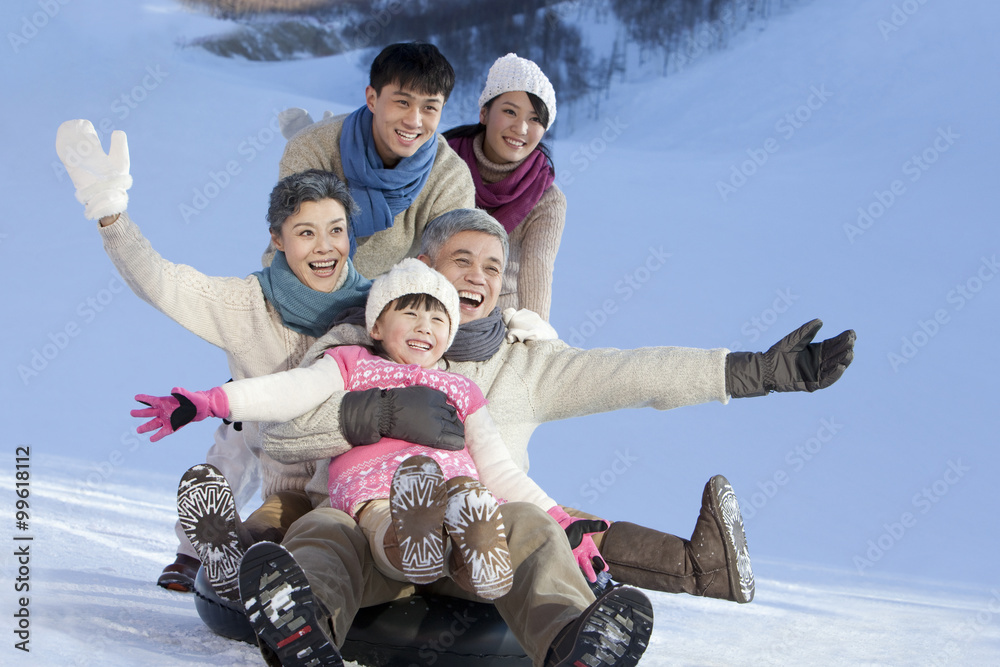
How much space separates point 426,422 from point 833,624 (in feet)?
6.72

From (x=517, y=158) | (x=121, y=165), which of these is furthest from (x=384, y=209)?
(x=121, y=165)

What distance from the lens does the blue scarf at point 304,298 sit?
2453 millimetres

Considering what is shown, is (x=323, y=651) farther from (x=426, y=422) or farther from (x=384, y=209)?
(x=384, y=209)

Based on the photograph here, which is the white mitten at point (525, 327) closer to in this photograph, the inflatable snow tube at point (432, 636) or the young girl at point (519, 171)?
the young girl at point (519, 171)

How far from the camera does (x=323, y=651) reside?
5.35ft

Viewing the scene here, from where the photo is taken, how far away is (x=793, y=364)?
2.27m

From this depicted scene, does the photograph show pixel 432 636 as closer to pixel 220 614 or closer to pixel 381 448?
pixel 381 448

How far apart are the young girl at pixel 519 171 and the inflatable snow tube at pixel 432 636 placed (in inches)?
47.9

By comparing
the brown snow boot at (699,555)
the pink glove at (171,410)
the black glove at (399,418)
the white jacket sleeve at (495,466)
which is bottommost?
the brown snow boot at (699,555)

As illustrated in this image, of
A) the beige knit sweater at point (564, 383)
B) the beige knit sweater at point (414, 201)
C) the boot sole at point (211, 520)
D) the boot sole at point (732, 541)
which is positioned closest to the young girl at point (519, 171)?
the beige knit sweater at point (414, 201)

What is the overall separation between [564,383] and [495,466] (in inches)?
15.3

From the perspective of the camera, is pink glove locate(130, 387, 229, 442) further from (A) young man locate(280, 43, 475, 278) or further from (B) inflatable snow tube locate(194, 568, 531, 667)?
(A) young man locate(280, 43, 475, 278)

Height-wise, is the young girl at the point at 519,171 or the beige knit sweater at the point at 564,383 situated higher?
the young girl at the point at 519,171

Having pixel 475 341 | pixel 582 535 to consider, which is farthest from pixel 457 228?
pixel 582 535
